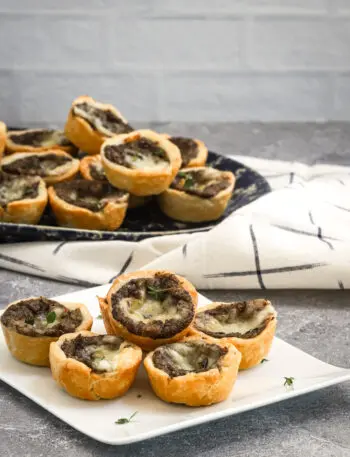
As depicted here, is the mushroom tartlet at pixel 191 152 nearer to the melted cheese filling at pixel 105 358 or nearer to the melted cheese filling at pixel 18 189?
the melted cheese filling at pixel 18 189

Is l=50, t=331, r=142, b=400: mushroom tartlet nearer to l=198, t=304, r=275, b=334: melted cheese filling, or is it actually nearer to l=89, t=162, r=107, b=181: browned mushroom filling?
l=198, t=304, r=275, b=334: melted cheese filling

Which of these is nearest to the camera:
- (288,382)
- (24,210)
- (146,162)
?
(288,382)

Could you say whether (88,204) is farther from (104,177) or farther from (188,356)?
(188,356)

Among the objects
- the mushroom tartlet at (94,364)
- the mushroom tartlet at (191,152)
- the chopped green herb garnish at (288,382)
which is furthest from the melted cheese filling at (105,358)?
the mushroom tartlet at (191,152)

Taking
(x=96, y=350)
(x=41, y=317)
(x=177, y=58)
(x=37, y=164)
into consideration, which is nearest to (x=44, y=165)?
(x=37, y=164)

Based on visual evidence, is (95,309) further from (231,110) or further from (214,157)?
(231,110)

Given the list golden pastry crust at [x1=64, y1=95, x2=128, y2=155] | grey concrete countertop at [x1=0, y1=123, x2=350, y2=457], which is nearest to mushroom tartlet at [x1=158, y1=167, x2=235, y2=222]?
golden pastry crust at [x1=64, y1=95, x2=128, y2=155]
